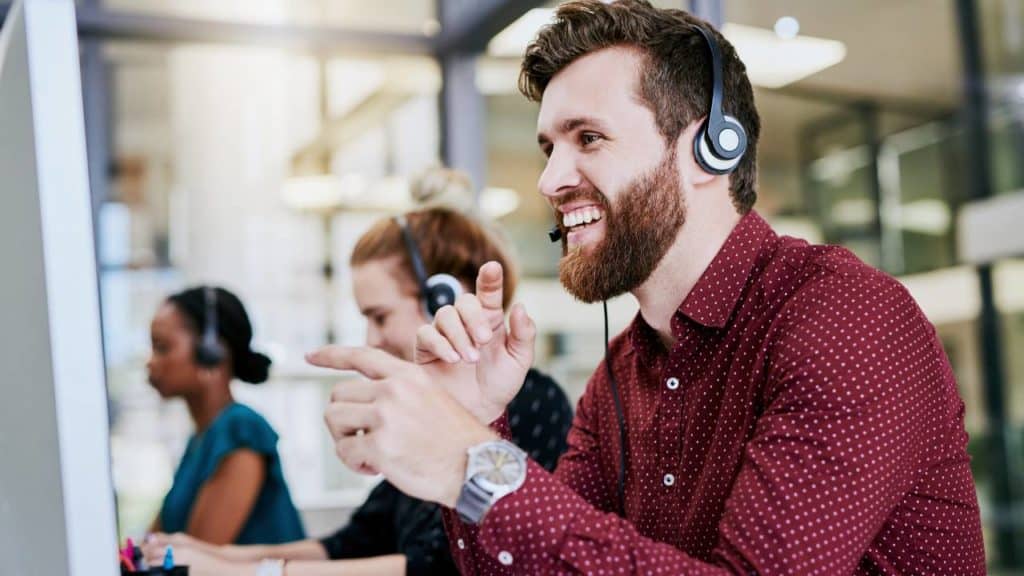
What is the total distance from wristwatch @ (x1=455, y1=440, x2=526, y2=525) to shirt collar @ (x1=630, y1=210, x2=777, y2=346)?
40 centimetres

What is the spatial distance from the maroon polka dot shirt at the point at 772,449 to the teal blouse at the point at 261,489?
1123 millimetres

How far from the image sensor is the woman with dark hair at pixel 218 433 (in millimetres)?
2246

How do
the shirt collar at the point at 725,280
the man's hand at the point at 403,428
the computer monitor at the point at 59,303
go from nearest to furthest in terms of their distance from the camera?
the computer monitor at the point at 59,303 < the man's hand at the point at 403,428 < the shirt collar at the point at 725,280

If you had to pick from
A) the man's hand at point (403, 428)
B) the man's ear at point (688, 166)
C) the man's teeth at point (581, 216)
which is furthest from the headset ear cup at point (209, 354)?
the man's hand at point (403, 428)

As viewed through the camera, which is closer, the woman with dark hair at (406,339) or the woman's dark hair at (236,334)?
the woman with dark hair at (406,339)

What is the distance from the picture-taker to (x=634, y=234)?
3.97 feet

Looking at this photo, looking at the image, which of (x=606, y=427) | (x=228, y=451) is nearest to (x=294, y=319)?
(x=228, y=451)

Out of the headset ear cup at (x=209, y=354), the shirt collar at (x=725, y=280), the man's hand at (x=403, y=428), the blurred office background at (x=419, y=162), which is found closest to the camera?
the man's hand at (x=403, y=428)

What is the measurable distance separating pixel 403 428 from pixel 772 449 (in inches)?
13.3

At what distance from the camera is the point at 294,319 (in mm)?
4062

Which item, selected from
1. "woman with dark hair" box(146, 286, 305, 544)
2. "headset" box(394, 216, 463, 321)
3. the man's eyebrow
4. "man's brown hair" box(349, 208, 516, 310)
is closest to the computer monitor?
the man's eyebrow

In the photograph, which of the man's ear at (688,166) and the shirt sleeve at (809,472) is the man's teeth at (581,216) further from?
the shirt sleeve at (809,472)

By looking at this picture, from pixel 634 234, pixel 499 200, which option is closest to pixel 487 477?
pixel 634 234

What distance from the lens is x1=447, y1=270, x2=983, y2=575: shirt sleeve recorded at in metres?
0.84
